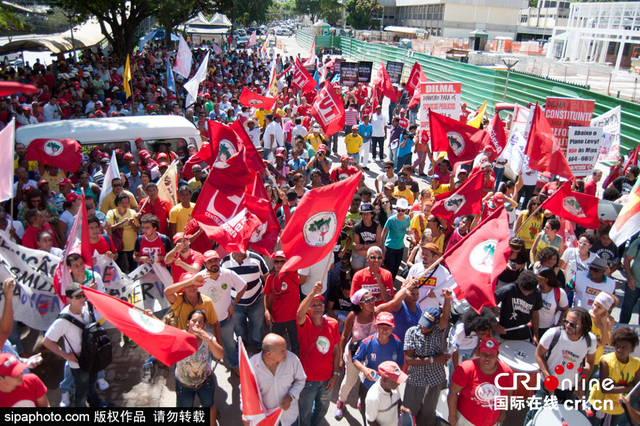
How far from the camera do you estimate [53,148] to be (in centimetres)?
776

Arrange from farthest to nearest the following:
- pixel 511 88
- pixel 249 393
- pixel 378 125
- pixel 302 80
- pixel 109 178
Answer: pixel 511 88 → pixel 302 80 → pixel 378 125 → pixel 109 178 → pixel 249 393

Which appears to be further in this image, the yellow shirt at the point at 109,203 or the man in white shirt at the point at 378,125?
the man in white shirt at the point at 378,125

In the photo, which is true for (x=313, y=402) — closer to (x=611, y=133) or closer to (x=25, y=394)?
(x=25, y=394)

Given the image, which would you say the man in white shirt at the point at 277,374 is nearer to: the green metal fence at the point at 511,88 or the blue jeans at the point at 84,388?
the blue jeans at the point at 84,388


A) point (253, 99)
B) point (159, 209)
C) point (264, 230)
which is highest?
point (253, 99)

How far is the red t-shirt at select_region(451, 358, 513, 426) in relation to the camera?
153 inches

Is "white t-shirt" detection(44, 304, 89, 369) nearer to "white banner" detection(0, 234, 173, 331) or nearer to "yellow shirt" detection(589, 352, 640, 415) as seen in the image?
"white banner" detection(0, 234, 173, 331)

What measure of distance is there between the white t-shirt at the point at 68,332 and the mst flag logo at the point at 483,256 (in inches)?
150

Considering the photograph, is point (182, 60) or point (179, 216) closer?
point (179, 216)

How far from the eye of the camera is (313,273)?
5543 millimetres

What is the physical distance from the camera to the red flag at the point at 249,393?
3430 mm

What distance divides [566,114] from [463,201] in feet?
14.8

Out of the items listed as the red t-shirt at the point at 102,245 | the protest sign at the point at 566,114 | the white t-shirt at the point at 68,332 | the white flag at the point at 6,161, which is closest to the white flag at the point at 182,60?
the white flag at the point at 6,161

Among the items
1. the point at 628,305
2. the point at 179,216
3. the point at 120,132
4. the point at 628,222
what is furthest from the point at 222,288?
the point at 628,305
